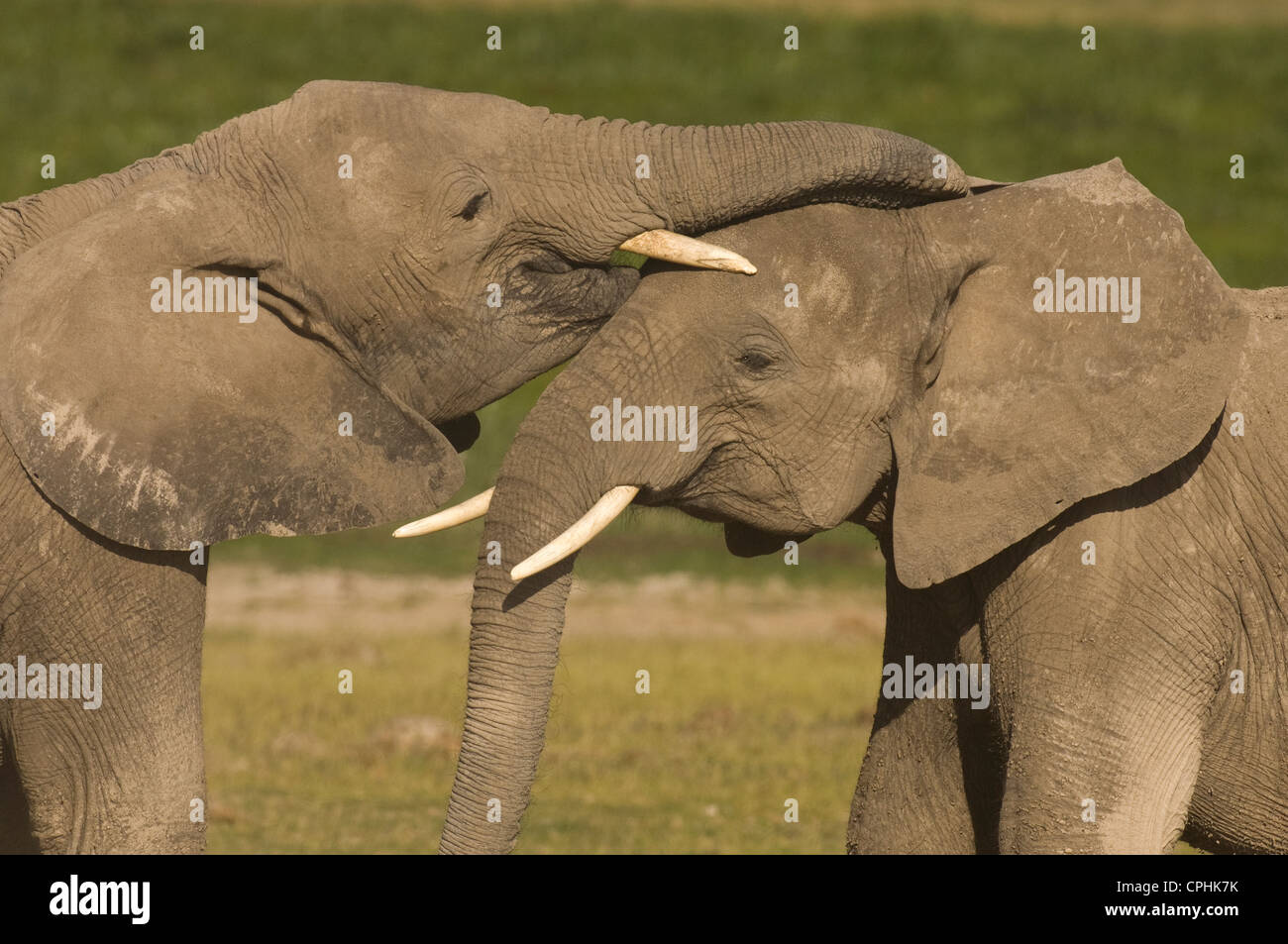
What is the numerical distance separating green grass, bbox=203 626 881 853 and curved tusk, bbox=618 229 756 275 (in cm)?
256

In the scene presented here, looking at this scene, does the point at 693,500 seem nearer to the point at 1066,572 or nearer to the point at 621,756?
the point at 1066,572

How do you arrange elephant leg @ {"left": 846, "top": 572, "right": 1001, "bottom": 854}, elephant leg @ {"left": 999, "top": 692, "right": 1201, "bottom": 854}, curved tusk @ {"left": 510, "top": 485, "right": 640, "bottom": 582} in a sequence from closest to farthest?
curved tusk @ {"left": 510, "top": 485, "right": 640, "bottom": 582}
elephant leg @ {"left": 999, "top": 692, "right": 1201, "bottom": 854}
elephant leg @ {"left": 846, "top": 572, "right": 1001, "bottom": 854}

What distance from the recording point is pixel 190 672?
19.5 feet

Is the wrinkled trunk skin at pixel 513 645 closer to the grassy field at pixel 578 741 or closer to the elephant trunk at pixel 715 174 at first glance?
the elephant trunk at pixel 715 174

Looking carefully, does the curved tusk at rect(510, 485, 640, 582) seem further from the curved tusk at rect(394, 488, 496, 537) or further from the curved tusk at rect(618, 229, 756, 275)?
the curved tusk at rect(618, 229, 756, 275)

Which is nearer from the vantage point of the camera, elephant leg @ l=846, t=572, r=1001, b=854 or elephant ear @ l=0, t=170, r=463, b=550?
elephant ear @ l=0, t=170, r=463, b=550

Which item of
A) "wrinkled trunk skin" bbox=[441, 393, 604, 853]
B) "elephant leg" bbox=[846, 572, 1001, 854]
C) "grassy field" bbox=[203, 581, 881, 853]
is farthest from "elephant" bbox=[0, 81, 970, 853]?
"grassy field" bbox=[203, 581, 881, 853]

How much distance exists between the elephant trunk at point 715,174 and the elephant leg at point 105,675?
1.58 meters

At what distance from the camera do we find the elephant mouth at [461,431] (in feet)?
21.3

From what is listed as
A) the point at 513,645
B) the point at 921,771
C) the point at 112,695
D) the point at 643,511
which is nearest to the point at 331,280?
the point at 513,645

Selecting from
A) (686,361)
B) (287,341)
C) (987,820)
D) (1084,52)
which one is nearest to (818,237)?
(686,361)

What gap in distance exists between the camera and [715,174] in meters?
5.81

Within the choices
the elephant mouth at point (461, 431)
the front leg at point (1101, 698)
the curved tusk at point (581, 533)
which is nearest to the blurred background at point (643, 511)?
the elephant mouth at point (461, 431)

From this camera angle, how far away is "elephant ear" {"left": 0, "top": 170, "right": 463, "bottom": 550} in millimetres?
5742
